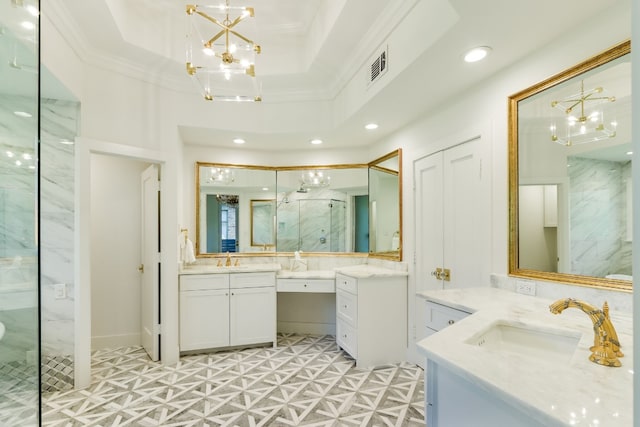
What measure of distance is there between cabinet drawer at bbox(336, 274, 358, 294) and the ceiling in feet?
5.26

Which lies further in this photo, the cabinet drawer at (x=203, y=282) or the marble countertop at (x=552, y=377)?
the cabinet drawer at (x=203, y=282)

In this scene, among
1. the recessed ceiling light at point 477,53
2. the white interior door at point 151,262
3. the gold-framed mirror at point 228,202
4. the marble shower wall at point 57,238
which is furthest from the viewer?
the gold-framed mirror at point 228,202

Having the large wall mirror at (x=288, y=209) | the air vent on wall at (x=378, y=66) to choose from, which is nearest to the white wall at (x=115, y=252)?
the large wall mirror at (x=288, y=209)

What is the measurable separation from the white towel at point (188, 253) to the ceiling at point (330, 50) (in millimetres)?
1251

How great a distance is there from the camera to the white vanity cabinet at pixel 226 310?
3510mm

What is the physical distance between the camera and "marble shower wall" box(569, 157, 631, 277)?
1.54 metres

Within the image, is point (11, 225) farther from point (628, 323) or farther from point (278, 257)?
point (278, 257)

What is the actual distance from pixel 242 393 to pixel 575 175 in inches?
110

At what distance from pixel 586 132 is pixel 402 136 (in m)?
1.94

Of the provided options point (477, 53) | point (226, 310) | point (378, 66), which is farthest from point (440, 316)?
point (226, 310)

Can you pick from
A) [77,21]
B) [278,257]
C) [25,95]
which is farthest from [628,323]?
[77,21]

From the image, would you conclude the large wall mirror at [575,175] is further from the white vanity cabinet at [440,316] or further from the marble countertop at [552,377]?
the white vanity cabinet at [440,316]

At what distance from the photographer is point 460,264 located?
2691 mm

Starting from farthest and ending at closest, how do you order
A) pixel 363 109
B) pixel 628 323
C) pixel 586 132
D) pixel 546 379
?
pixel 363 109
pixel 586 132
pixel 628 323
pixel 546 379
